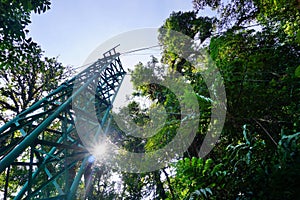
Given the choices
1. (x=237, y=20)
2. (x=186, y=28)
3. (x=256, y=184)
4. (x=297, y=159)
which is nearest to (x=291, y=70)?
(x=297, y=159)

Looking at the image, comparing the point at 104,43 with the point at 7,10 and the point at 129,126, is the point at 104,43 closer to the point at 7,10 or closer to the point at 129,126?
the point at 7,10

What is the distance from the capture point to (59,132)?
9.83 ft

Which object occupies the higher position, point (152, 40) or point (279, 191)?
point (152, 40)

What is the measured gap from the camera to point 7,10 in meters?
2.95

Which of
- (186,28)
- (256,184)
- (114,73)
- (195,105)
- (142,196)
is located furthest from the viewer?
(186,28)

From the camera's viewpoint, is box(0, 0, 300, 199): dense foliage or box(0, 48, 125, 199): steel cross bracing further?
box(0, 48, 125, 199): steel cross bracing

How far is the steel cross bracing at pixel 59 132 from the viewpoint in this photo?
2043 millimetres

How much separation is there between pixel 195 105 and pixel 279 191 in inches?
62.5

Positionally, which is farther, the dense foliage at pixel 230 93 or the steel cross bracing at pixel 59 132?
the steel cross bracing at pixel 59 132

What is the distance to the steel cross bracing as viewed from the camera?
80.4 inches

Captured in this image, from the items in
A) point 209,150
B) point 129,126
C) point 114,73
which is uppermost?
point 129,126

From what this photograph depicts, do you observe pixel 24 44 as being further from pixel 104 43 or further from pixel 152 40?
pixel 152 40

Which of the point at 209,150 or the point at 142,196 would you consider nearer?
the point at 209,150

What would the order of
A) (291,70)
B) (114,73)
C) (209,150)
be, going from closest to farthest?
(291,70) → (209,150) → (114,73)
